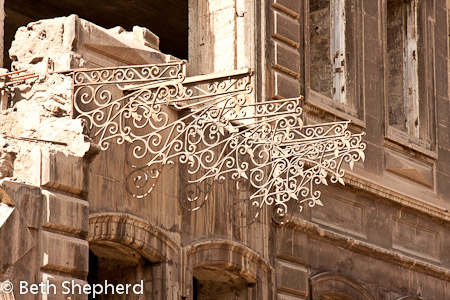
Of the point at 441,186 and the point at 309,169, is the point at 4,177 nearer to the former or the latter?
the point at 309,169

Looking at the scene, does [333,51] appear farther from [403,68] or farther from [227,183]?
[227,183]

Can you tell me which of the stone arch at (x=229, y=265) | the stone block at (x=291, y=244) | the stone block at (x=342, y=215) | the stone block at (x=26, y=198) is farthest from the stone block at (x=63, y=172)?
the stone block at (x=342, y=215)

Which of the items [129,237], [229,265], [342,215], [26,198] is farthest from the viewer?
[342,215]

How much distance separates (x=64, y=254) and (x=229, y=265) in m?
3.19

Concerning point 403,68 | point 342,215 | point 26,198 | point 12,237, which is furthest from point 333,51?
point 12,237

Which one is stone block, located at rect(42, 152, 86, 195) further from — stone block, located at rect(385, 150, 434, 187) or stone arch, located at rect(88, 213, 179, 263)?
stone block, located at rect(385, 150, 434, 187)

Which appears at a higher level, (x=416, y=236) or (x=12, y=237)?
(x=416, y=236)

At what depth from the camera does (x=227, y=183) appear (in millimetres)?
16328

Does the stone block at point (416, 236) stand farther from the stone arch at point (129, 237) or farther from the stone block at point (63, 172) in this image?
the stone block at point (63, 172)

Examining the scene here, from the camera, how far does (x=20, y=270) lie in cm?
1274

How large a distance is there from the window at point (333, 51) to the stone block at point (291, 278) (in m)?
2.96

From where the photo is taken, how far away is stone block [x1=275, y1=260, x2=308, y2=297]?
16891mm

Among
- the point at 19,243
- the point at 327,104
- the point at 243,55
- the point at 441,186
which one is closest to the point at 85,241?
the point at 19,243

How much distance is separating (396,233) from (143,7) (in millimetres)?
5719
